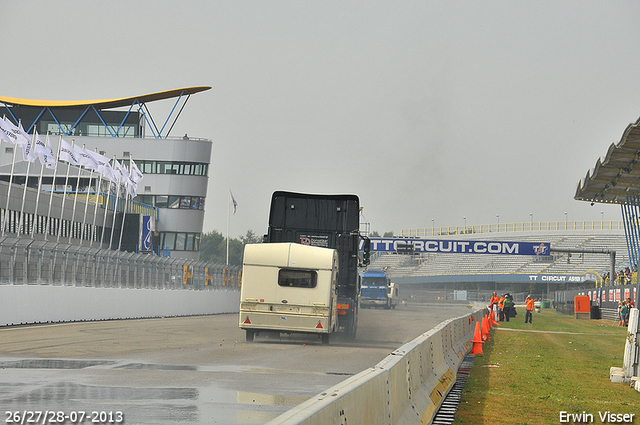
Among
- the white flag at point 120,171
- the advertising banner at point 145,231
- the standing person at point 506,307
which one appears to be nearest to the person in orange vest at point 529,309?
the standing person at point 506,307

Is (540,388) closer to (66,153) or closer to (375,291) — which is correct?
(66,153)

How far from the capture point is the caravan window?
21.5m

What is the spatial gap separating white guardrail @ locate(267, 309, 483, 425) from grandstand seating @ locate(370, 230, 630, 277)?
85752 millimetres

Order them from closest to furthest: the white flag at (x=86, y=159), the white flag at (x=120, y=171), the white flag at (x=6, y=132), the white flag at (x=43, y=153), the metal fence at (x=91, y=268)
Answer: the metal fence at (x=91, y=268) < the white flag at (x=6, y=132) < the white flag at (x=43, y=153) < the white flag at (x=86, y=159) < the white flag at (x=120, y=171)

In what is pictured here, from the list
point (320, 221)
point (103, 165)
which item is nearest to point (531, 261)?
point (103, 165)

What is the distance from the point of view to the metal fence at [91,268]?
2562cm

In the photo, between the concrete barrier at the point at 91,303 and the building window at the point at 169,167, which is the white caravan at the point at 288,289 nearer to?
the concrete barrier at the point at 91,303

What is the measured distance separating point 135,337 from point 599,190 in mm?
19702

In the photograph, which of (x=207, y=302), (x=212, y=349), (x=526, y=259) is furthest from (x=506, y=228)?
(x=212, y=349)

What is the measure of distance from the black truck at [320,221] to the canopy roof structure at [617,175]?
7.79 metres

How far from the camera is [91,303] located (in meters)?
30.3

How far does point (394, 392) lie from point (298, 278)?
1386 centimetres

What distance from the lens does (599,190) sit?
107 ft

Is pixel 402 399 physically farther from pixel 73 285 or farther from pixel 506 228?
pixel 506 228
